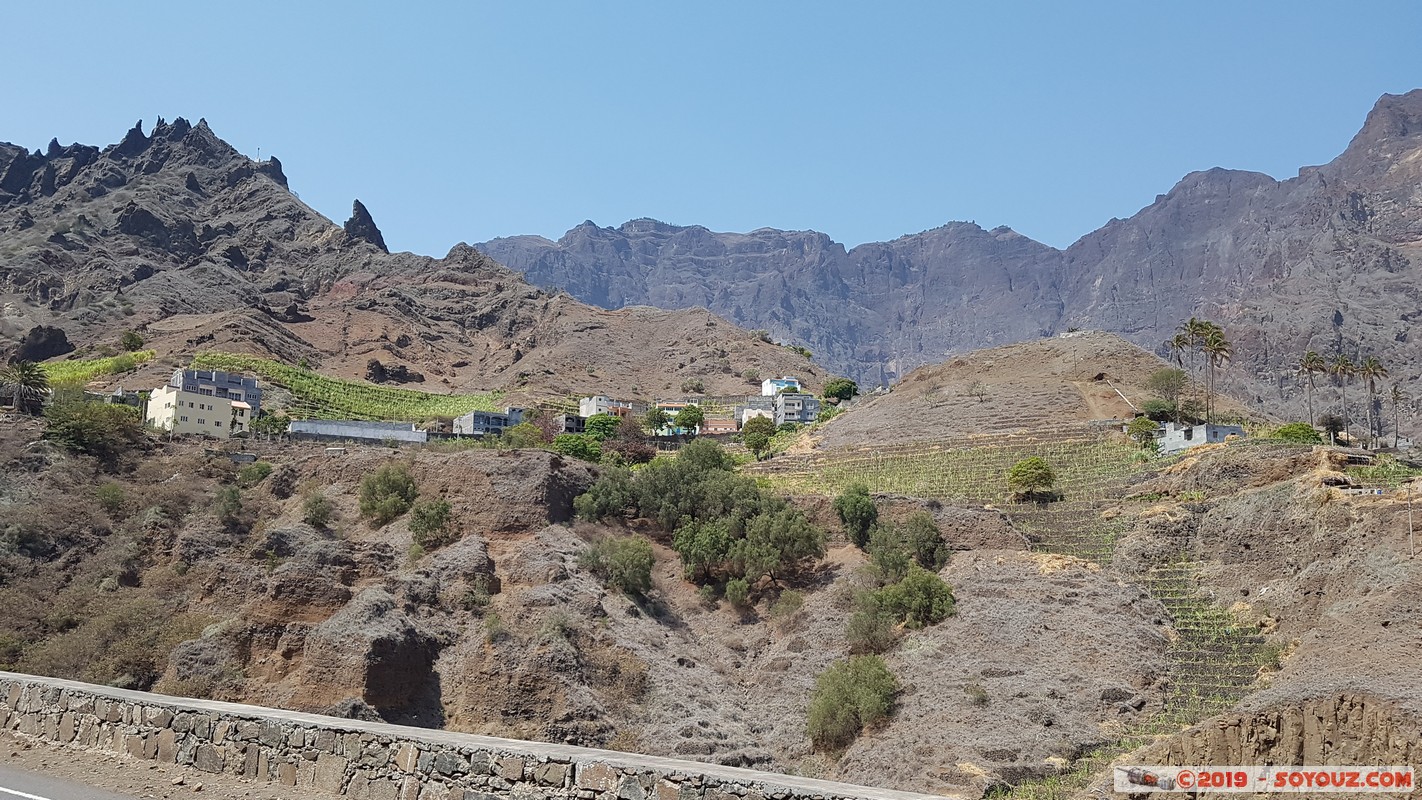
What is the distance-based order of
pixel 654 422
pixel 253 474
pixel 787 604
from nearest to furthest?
pixel 787 604
pixel 253 474
pixel 654 422

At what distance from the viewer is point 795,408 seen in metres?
84.4

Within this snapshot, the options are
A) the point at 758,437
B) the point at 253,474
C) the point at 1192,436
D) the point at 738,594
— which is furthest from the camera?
the point at 758,437

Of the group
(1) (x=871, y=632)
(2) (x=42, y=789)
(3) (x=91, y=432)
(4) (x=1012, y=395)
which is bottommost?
(1) (x=871, y=632)

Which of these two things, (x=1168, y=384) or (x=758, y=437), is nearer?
(x=1168, y=384)

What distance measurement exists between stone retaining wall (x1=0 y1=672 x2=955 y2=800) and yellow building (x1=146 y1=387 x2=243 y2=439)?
47.8m

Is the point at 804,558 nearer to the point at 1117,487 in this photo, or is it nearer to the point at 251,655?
the point at 1117,487

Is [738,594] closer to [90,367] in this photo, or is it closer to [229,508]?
[229,508]

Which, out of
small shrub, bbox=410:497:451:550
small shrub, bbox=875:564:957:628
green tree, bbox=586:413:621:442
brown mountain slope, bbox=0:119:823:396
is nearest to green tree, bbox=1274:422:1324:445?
small shrub, bbox=875:564:957:628

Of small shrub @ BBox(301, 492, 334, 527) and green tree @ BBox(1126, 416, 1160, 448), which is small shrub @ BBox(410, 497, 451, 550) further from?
green tree @ BBox(1126, 416, 1160, 448)

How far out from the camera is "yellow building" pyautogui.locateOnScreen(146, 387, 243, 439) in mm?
57250

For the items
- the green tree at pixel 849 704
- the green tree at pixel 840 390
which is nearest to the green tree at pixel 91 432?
the green tree at pixel 849 704

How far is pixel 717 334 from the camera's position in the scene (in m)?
120

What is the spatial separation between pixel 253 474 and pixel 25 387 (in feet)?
78.7

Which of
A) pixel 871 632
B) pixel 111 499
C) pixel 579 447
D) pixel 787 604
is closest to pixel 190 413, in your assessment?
pixel 111 499
